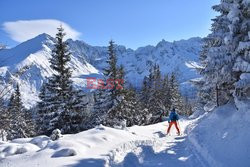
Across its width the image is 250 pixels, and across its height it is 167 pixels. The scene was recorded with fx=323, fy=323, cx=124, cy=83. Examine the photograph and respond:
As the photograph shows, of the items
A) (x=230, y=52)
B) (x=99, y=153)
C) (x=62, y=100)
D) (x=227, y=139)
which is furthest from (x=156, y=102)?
(x=99, y=153)

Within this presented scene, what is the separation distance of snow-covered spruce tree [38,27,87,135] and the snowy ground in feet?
36.2

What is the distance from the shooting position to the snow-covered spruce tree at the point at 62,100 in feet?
94.4

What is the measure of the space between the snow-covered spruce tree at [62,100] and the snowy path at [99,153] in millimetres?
11087

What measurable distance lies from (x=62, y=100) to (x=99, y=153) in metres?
16.4

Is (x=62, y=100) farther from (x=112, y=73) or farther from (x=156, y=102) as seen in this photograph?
(x=156, y=102)

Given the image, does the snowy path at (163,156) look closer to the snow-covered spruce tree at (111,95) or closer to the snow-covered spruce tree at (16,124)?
the snow-covered spruce tree at (111,95)

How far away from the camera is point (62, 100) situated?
95.9 feet

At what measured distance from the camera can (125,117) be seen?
38625 millimetres

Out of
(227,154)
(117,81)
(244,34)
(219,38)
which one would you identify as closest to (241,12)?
(244,34)

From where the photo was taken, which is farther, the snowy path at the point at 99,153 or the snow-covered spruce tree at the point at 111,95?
the snow-covered spruce tree at the point at 111,95

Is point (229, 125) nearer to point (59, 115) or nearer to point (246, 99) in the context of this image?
point (246, 99)

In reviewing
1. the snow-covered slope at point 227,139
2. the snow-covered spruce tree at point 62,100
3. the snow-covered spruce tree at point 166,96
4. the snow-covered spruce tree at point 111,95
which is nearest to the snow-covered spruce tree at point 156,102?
the snow-covered spruce tree at point 166,96

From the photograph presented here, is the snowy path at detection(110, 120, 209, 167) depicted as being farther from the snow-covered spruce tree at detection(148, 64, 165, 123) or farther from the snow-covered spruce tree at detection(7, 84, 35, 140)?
the snow-covered spruce tree at detection(148, 64, 165, 123)

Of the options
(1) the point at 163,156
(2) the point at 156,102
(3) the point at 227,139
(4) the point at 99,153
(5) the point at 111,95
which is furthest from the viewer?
(2) the point at 156,102
